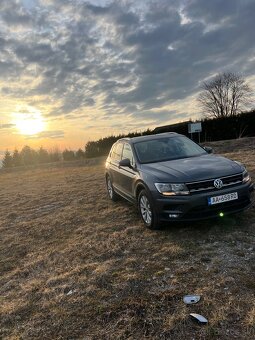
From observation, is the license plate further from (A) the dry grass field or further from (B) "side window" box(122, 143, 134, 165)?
(B) "side window" box(122, 143, 134, 165)

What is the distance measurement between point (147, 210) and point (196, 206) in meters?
1.09

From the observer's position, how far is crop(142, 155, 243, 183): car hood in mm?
5508

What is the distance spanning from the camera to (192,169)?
5.73 meters

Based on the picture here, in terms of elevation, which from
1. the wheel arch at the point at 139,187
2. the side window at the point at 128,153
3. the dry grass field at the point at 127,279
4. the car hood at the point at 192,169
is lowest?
the dry grass field at the point at 127,279

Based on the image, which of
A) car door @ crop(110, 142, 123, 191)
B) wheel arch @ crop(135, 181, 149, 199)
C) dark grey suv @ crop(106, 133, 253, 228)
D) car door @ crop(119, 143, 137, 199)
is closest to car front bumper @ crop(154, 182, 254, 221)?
dark grey suv @ crop(106, 133, 253, 228)

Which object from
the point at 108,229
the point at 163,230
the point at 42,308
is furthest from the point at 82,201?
the point at 42,308

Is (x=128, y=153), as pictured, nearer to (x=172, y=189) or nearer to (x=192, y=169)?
(x=192, y=169)

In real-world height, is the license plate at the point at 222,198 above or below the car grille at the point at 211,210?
above

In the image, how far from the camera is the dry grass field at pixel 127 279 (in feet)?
11.1

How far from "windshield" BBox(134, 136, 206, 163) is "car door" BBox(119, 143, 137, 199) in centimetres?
21

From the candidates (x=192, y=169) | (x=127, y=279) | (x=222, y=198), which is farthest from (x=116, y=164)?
(x=127, y=279)

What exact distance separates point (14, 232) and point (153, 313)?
196 inches

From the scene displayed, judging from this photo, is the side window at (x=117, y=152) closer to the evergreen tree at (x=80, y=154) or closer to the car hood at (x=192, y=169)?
the car hood at (x=192, y=169)

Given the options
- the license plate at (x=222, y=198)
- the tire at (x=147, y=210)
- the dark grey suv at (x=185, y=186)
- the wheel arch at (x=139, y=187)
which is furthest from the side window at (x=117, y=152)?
the license plate at (x=222, y=198)
